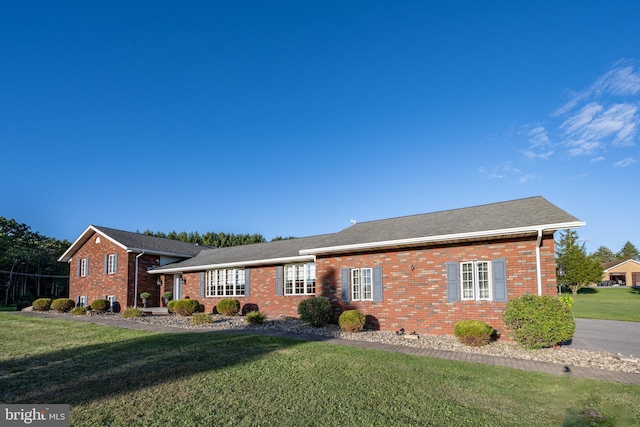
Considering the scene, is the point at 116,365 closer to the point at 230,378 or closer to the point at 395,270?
the point at 230,378

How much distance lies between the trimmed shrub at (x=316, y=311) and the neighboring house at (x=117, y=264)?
47.1ft

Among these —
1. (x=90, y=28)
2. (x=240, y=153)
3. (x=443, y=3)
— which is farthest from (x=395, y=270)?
(x=90, y=28)

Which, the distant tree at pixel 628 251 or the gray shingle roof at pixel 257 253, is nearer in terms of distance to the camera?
the gray shingle roof at pixel 257 253

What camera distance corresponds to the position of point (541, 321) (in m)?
9.79

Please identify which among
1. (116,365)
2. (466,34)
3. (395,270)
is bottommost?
(116,365)

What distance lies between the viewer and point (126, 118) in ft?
63.4

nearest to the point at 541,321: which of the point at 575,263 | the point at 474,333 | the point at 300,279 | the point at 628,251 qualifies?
the point at 474,333

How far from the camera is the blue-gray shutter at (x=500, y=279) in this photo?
11.6 meters

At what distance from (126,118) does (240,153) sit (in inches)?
259

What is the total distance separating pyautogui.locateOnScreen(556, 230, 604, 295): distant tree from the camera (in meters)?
37.3

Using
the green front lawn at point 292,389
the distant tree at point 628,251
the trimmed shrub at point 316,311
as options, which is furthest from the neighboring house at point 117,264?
the distant tree at point 628,251

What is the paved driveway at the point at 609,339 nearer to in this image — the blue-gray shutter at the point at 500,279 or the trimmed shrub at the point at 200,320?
the blue-gray shutter at the point at 500,279

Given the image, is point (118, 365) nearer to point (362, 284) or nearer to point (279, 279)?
point (362, 284)

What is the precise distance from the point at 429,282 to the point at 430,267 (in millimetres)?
546
